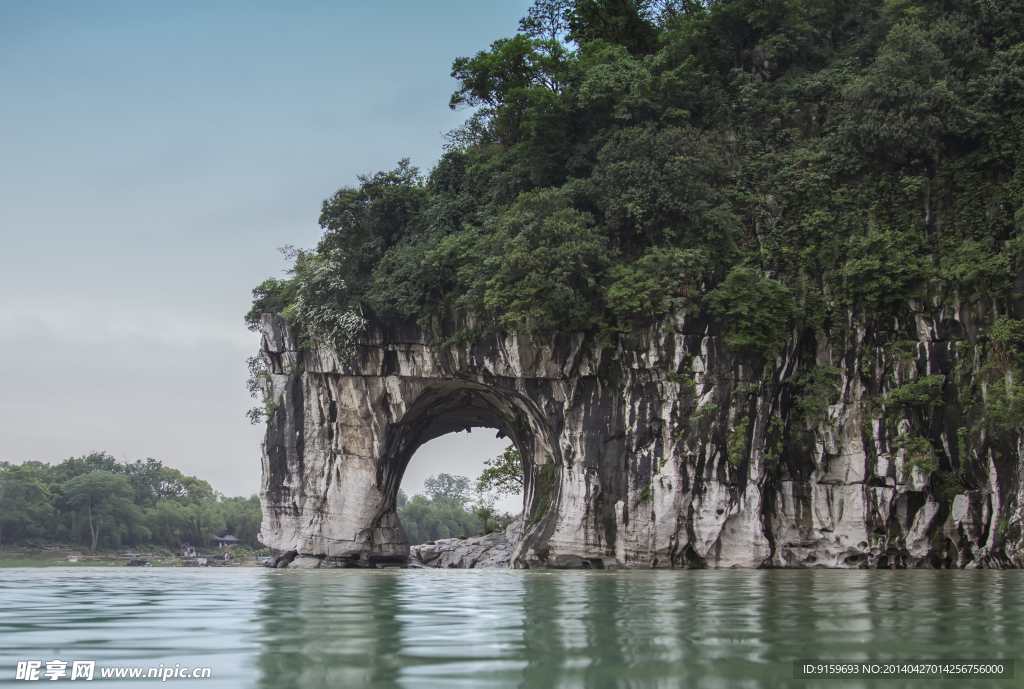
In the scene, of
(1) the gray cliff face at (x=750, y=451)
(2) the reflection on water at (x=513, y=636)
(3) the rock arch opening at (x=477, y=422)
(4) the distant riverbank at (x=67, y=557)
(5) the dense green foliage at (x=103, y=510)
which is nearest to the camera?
(2) the reflection on water at (x=513, y=636)

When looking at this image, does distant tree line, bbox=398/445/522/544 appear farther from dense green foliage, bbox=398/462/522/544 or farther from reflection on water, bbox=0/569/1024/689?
reflection on water, bbox=0/569/1024/689

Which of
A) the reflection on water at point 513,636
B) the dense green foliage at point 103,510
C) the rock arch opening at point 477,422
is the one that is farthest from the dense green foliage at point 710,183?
the dense green foliage at point 103,510

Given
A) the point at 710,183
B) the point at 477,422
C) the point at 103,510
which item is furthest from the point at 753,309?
the point at 103,510

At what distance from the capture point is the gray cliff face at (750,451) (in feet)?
42.7

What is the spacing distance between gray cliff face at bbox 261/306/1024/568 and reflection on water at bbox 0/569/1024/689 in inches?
308

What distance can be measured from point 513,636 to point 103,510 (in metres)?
43.1

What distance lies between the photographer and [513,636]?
3.50 meters

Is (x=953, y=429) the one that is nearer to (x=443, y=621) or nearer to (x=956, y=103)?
(x=956, y=103)

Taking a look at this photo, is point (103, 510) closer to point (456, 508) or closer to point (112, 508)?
point (112, 508)

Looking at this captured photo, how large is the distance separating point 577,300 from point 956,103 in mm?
7764

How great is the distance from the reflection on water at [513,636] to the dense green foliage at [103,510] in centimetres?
3857

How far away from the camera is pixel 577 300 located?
1484 cm

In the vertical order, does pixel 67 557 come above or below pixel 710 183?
below

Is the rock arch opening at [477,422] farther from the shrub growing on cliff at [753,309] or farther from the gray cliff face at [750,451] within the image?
the shrub growing on cliff at [753,309]
